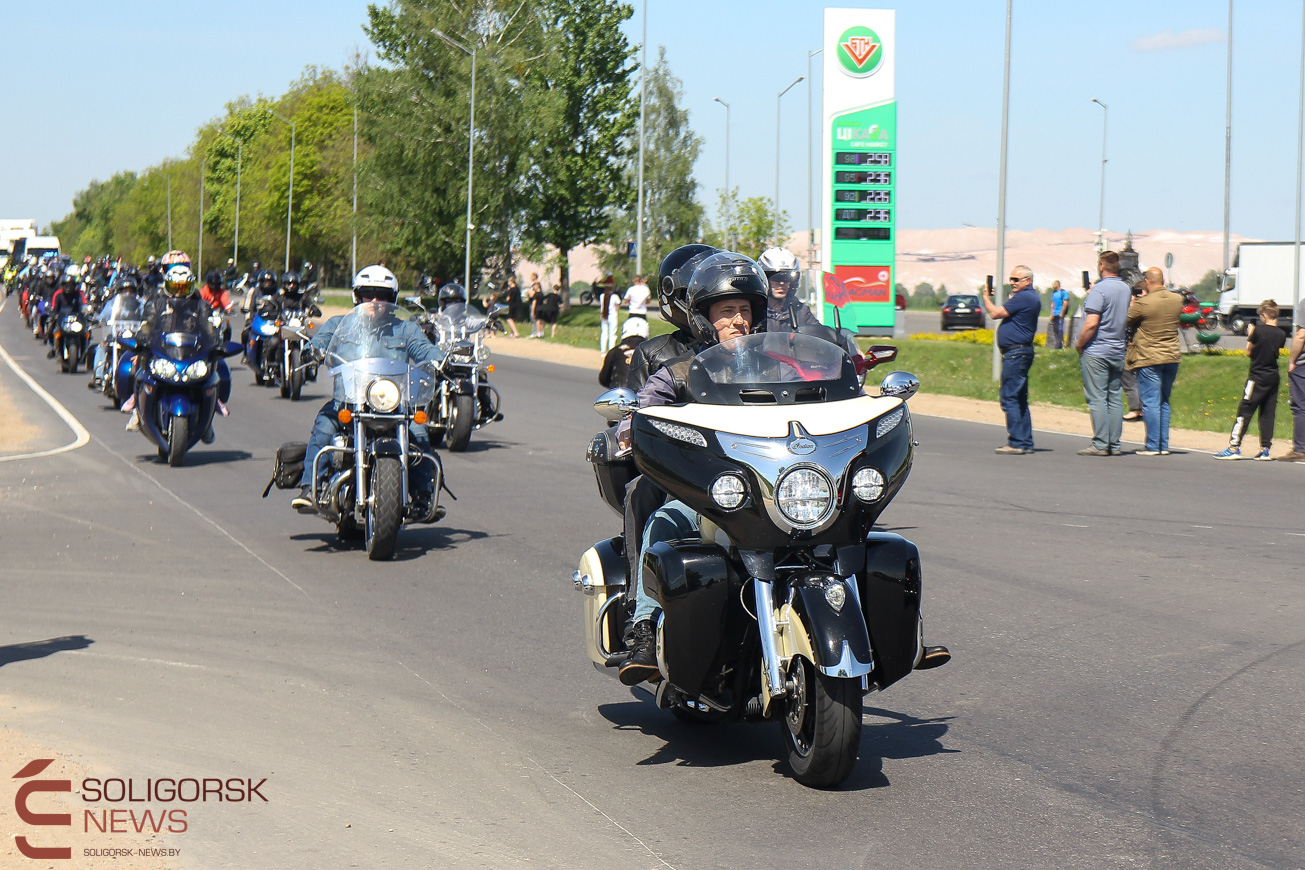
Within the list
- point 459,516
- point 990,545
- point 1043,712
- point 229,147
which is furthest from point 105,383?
point 229,147

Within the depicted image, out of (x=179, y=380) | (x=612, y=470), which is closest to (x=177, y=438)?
(x=179, y=380)

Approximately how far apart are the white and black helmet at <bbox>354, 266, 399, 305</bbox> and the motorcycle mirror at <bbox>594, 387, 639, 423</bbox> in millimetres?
5236

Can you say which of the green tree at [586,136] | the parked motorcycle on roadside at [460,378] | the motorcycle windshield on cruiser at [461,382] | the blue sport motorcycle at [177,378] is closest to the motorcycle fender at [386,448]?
the blue sport motorcycle at [177,378]

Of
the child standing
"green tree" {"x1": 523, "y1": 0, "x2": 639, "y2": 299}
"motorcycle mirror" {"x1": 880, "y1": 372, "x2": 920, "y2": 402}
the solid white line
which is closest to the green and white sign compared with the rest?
the solid white line

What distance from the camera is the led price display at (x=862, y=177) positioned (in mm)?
37156

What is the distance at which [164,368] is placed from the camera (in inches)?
579

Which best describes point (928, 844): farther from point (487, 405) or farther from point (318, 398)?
point (318, 398)

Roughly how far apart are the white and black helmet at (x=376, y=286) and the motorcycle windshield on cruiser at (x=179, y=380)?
504 centimetres

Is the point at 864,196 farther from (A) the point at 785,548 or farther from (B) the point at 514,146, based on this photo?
(A) the point at 785,548

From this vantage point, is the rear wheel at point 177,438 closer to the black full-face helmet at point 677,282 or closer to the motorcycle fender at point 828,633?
the black full-face helmet at point 677,282

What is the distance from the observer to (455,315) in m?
17.8

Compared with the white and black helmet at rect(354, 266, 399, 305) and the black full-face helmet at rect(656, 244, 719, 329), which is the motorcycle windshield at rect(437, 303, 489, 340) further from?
the black full-face helmet at rect(656, 244, 719, 329)

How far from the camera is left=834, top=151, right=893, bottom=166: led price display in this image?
1457 inches

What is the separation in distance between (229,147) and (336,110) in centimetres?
3014
